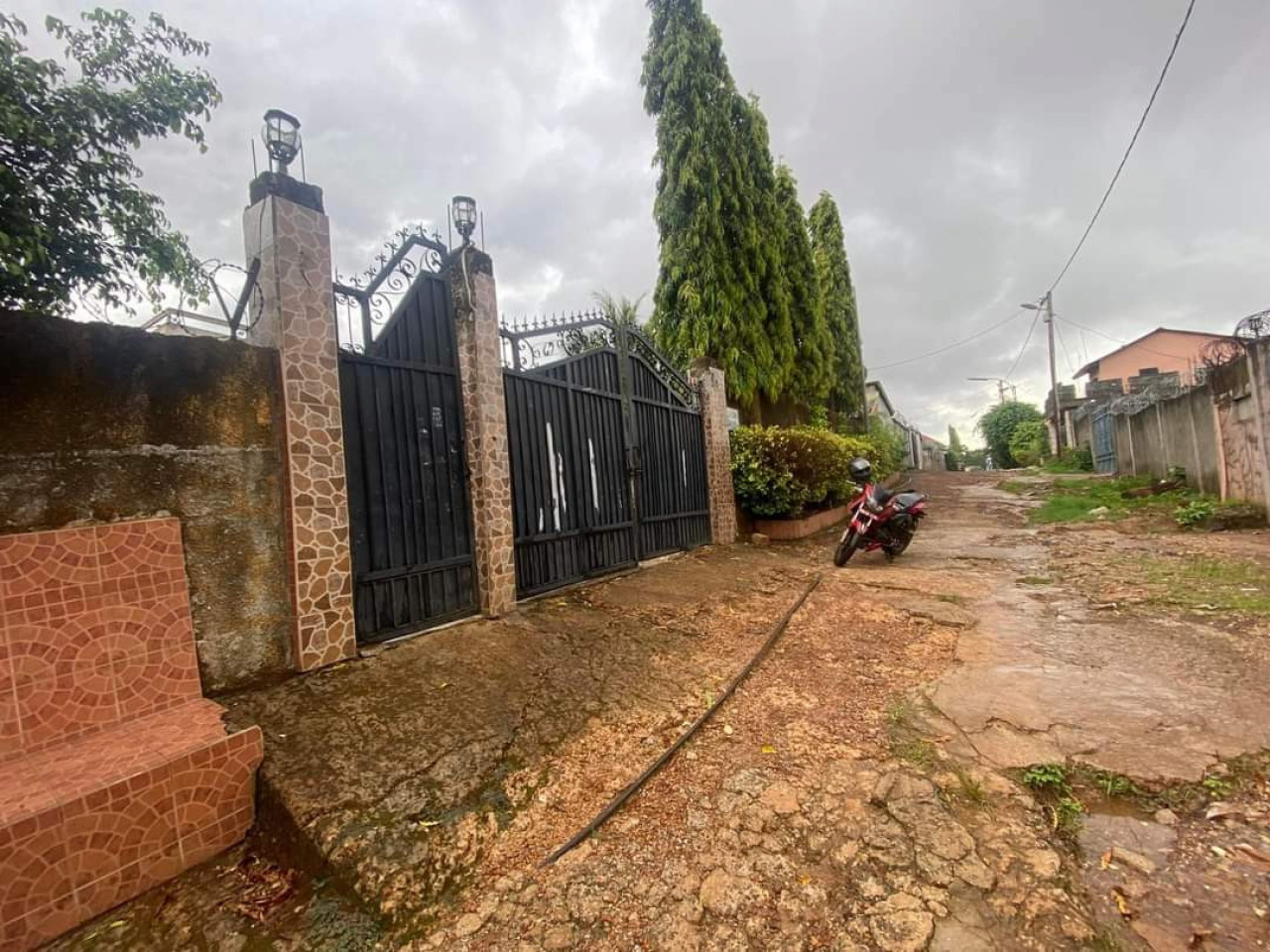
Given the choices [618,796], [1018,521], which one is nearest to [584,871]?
[618,796]

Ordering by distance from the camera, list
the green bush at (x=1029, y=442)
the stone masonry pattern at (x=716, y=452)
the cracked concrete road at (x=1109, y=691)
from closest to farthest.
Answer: the cracked concrete road at (x=1109, y=691)
the stone masonry pattern at (x=716, y=452)
the green bush at (x=1029, y=442)

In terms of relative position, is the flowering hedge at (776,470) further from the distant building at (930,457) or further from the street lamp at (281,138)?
the distant building at (930,457)

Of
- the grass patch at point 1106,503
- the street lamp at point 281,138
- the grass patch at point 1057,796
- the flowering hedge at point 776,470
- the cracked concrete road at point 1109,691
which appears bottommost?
the grass patch at point 1057,796

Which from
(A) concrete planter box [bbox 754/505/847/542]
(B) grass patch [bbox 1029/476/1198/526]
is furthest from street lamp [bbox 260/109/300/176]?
(B) grass patch [bbox 1029/476/1198/526]

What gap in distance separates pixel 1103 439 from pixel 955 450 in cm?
3829

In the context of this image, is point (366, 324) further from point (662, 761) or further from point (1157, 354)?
point (1157, 354)

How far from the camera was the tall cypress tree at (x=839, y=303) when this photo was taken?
1772 centimetres

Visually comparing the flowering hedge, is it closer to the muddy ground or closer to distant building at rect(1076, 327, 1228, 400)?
the muddy ground

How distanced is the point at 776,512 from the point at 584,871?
7233mm

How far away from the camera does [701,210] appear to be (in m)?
10.1

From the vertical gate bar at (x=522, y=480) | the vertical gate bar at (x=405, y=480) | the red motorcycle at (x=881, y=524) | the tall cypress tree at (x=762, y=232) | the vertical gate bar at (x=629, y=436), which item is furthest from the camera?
the tall cypress tree at (x=762, y=232)

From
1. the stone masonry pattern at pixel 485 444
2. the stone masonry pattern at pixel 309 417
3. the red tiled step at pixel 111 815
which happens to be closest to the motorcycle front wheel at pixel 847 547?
the stone masonry pattern at pixel 485 444

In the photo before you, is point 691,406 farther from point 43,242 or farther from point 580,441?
point 43,242

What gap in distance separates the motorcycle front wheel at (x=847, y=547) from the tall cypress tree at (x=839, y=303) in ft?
39.3
